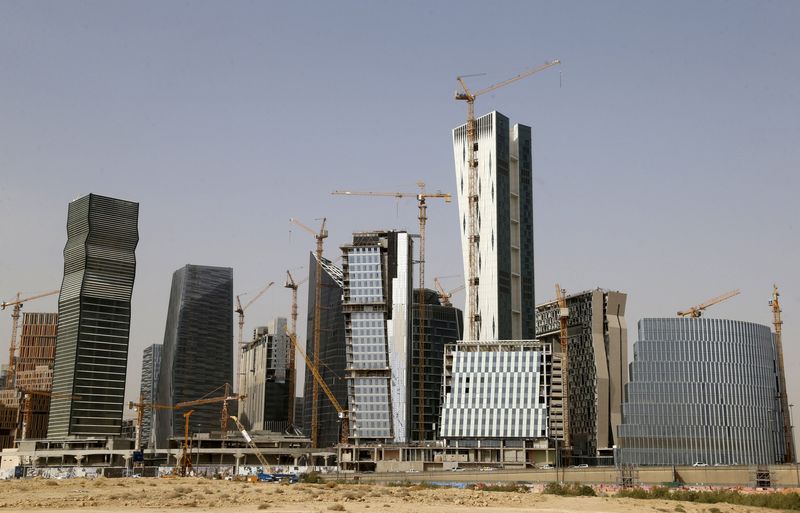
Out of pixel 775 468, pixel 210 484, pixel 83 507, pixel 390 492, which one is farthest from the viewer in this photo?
pixel 775 468

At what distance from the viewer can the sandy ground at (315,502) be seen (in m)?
96.6

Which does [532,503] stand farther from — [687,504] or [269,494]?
[269,494]

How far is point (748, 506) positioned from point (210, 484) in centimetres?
7904

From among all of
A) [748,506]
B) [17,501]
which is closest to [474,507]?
[748,506]

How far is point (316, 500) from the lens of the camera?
10800 centimetres

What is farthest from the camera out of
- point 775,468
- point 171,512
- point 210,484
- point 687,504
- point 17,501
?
point 775,468

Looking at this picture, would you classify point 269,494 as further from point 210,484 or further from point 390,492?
point 210,484

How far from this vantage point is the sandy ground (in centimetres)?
9656

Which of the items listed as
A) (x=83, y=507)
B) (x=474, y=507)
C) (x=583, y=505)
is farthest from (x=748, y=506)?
(x=83, y=507)

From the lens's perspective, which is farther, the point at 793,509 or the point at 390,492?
the point at 390,492

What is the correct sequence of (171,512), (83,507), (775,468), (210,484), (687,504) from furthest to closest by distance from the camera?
1. (775,468)
2. (210,484)
3. (687,504)
4. (83,507)
5. (171,512)

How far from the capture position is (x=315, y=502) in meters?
105

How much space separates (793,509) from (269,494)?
2442 inches

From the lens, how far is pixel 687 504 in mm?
113188
